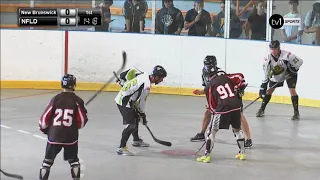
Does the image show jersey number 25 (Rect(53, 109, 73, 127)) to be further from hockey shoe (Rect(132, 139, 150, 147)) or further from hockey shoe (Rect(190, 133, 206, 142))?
hockey shoe (Rect(190, 133, 206, 142))

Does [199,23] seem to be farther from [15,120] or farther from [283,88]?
[15,120]

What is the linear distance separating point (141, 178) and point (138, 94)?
1152 mm

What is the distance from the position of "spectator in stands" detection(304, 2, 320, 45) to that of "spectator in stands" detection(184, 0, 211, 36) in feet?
6.33

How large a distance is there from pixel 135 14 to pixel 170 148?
17.4 feet

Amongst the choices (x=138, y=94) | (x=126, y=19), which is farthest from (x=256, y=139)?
(x=126, y=19)

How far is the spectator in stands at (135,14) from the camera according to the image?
13.1 m

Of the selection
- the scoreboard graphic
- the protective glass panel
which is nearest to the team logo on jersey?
the protective glass panel

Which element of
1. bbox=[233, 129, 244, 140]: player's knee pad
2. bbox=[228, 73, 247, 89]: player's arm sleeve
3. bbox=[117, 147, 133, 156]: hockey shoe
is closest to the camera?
bbox=[228, 73, 247, 89]: player's arm sleeve

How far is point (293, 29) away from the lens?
11.9 metres

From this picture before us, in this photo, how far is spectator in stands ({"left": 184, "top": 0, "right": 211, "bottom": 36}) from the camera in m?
12.8

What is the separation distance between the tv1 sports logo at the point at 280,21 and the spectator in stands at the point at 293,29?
5 centimetres

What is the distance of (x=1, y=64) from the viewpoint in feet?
42.7

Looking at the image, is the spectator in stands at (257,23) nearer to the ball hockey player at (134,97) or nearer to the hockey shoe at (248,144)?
the hockey shoe at (248,144)

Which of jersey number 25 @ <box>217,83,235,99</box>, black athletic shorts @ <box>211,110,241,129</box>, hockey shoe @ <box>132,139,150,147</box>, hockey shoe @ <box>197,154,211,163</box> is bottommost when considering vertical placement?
hockey shoe @ <box>197,154,211,163</box>
